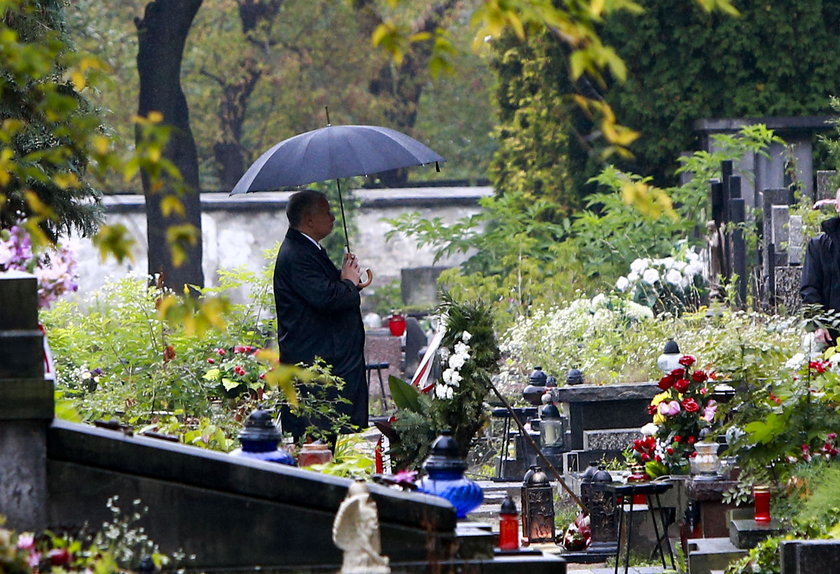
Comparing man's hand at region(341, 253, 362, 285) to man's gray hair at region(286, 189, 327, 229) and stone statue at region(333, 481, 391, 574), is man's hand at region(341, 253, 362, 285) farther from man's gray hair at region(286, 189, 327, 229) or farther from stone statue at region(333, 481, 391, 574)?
stone statue at region(333, 481, 391, 574)

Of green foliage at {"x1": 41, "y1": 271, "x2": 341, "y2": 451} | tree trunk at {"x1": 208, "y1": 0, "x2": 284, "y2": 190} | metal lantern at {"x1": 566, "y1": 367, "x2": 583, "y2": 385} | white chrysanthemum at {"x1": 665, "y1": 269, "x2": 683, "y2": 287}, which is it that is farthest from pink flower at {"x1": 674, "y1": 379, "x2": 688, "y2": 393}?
tree trunk at {"x1": 208, "y1": 0, "x2": 284, "y2": 190}

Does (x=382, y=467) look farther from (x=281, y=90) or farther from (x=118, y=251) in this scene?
(x=281, y=90)

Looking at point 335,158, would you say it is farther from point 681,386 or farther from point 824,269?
point 824,269

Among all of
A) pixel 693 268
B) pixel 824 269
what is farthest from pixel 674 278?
pixel 824 269

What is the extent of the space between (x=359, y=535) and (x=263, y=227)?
24.7m

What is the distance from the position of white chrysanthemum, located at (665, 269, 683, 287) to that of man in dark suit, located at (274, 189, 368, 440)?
258 inches

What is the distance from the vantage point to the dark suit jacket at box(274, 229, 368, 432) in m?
9.26

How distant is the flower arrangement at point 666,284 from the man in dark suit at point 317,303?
19.9ft

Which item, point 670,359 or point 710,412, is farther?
point 670,359

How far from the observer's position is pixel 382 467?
9125mm

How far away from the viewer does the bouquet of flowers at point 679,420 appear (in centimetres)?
884

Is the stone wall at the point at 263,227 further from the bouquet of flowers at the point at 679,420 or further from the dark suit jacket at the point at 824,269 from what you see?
the bouquet of flowers at the point at 679,420

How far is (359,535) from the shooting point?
16.0 feet

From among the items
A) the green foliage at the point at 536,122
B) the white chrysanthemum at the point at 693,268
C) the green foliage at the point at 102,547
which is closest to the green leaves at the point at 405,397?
the green foliage at the point at 102,547
